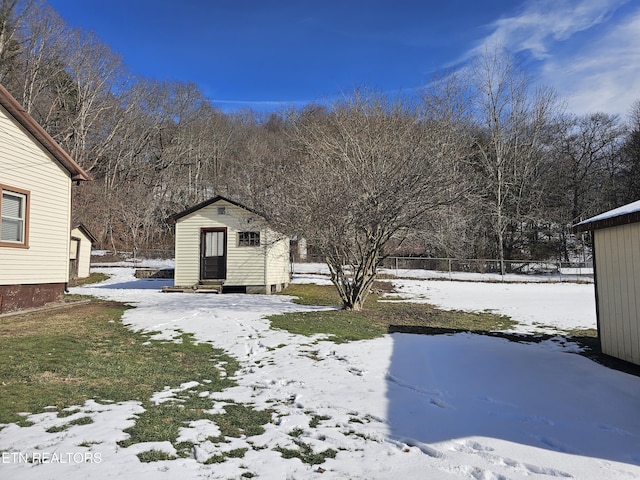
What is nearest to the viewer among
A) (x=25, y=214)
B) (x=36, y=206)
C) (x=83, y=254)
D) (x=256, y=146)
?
(x=25, y=214)

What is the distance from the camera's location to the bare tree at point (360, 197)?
9875 mm

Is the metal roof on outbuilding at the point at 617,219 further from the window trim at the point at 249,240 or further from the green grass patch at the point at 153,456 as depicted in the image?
the window trim at the point at 249,240

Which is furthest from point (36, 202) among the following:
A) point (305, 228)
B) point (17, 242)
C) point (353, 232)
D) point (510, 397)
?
point (510, 397)

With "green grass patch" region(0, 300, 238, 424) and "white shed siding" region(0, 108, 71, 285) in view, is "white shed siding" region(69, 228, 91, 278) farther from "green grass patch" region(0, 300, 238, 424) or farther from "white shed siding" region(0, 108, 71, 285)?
"green grass patch" region(0, 300, 238, 424)

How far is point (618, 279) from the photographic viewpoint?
5.89 metres

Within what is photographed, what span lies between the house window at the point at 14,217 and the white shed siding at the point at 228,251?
7735mm

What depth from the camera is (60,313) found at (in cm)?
962

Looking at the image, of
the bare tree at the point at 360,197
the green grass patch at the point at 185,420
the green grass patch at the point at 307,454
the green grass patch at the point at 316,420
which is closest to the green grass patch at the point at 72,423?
the green grass patch at the point at 185,420

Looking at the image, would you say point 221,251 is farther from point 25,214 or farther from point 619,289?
point 619,289

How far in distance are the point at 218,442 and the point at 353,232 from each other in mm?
7554

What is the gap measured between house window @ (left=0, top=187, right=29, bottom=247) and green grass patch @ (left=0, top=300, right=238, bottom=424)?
5.87ft

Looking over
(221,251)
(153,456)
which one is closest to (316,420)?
(153,456)

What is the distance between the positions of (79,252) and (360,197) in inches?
648

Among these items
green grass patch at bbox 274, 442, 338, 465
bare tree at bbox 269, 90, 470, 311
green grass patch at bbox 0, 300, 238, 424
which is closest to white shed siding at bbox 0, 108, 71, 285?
green grass patch at bbox 0, 300, 238, 424
